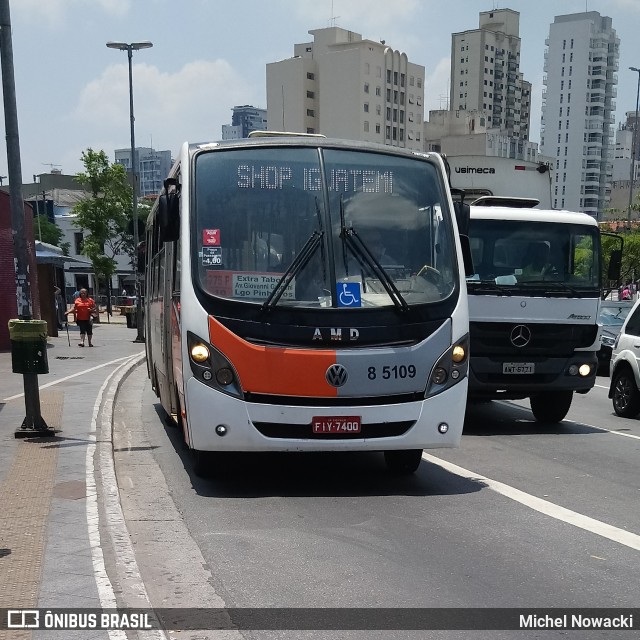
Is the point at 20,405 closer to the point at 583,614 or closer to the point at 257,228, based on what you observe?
the point at 257,228

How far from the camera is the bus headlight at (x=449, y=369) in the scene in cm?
805

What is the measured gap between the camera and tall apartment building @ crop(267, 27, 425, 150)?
12419 centimetres

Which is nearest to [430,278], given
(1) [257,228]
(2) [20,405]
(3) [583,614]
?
(1) [257,228]

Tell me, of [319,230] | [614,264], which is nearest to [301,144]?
[319,230]

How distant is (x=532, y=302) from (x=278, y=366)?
17.5 feet

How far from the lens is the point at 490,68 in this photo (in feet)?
564

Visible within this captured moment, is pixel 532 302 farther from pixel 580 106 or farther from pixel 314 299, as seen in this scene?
pixel 580 106

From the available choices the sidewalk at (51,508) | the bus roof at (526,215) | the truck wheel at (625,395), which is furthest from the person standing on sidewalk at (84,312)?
the truck wheel at (625,395)

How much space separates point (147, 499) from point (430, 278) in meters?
3.25

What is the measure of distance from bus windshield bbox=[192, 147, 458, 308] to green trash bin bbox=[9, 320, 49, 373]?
12.3 feet

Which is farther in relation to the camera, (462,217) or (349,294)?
(462,217)

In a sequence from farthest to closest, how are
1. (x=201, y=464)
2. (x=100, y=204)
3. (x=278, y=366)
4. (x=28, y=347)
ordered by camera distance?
(x=100, y=204), (x=28, y=347), (x=201, y=464), (x=278, y=366)

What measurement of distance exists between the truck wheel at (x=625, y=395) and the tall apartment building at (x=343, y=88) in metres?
110

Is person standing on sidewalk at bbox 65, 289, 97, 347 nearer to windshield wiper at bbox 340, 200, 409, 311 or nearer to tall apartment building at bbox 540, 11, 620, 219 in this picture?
windshield wiper at bbox 340, 200, 409, 311
